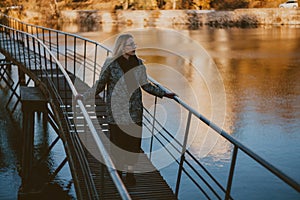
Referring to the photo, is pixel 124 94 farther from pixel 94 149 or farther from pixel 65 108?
pixel 65 108

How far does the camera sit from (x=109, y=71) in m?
4.07

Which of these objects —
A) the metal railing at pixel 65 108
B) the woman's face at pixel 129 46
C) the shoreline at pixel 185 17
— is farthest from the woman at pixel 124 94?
the shoreline at pixel 185 17

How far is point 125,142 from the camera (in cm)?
427

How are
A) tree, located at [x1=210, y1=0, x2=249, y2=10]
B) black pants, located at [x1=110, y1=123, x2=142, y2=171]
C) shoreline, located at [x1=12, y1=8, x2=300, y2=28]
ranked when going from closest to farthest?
black pants, located at [x1=110, y1=123, x2=142, y2=171], shoreline, located at [x1=12, y1=8, x2=300, y2=28], tree, located at [x1=210, y1=0, x2=249, y2=10]

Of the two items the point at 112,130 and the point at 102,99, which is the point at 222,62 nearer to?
the point at 102,99

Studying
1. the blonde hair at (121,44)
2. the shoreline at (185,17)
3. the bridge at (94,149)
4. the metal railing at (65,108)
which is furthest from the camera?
the shoreline at (185,17)

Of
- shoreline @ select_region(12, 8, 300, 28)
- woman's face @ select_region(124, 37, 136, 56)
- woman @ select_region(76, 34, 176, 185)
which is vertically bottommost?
shoreline @ select_region(12, 8, 300, 28)

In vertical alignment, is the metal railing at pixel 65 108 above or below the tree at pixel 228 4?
below

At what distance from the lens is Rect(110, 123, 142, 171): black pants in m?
4.20

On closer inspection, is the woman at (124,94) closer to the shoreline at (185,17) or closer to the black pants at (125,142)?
the black pants at (125,142)

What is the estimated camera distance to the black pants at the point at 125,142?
13.8ft

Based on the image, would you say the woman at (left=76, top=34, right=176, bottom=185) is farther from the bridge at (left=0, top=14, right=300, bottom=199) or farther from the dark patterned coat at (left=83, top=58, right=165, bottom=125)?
the bridge at (left=0, top=14, right=300, bottom=199)

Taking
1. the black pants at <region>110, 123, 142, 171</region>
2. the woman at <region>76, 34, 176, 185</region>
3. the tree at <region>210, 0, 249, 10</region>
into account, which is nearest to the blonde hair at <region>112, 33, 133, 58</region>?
the woman at <region>76, 34, 176, 185</region>

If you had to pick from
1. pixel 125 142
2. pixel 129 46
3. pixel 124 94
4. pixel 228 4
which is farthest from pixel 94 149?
pixel 228 4
